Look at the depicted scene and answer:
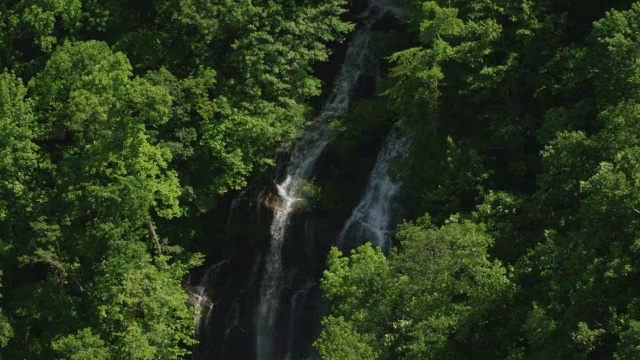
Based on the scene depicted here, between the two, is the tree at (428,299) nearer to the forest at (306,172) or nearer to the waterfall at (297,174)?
the forest at (306,172)

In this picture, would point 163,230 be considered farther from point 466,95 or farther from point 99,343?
point 466,95

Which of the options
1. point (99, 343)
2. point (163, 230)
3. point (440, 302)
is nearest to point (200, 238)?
point (163, 230)

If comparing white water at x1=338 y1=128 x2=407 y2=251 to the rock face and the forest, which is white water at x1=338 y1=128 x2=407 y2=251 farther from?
the rock face

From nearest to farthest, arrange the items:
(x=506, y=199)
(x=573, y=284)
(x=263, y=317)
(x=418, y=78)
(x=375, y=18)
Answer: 1. (x=573, y=284)
2. (x=506, y=199)
3. (x=418, y=78)
4. (x=263, y=317)
5. (x=375, y=18)

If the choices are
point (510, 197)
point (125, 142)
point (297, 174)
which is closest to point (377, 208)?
point (297, 174)

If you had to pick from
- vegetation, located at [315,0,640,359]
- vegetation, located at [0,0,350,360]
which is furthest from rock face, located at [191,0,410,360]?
vegetation, located at [315,0,640,359]

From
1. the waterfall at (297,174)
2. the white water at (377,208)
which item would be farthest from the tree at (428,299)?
the waterfall at (297,174)

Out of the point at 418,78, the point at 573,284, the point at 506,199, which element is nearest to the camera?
the point at 573,284
